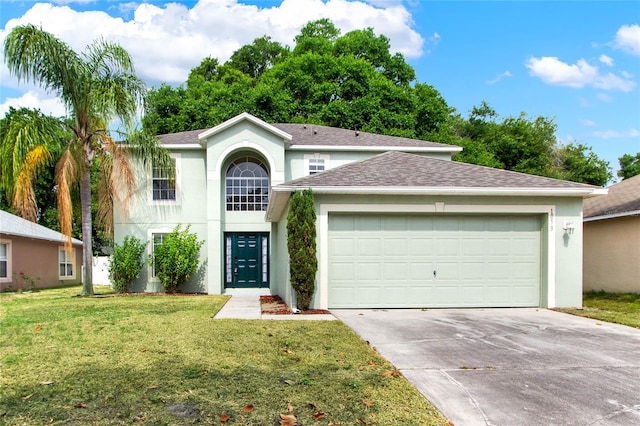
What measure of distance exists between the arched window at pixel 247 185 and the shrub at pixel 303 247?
21.9ft

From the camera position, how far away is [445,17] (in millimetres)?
14633

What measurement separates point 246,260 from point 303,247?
695 centimetres

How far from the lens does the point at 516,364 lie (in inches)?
231

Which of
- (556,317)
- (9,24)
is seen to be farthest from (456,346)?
(9,24)

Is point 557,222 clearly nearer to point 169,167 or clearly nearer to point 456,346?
point 456,346

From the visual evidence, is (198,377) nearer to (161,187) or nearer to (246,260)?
(246,260)

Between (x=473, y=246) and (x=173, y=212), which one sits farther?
(x=173, y=212)

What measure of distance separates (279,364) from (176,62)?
32.5 metres

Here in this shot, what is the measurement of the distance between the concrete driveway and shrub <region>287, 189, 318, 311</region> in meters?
1.14

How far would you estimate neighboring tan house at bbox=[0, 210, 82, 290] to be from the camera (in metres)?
18.6

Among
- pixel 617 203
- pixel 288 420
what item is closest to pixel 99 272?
pixel 617 203

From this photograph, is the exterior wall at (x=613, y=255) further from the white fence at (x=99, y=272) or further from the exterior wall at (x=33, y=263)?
the white fence at (x=99, y=272)

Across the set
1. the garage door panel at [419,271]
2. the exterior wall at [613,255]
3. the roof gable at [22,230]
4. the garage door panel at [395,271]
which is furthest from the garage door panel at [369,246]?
the roof gable at [22,230]

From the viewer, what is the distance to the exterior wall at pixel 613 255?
14.0 metres
